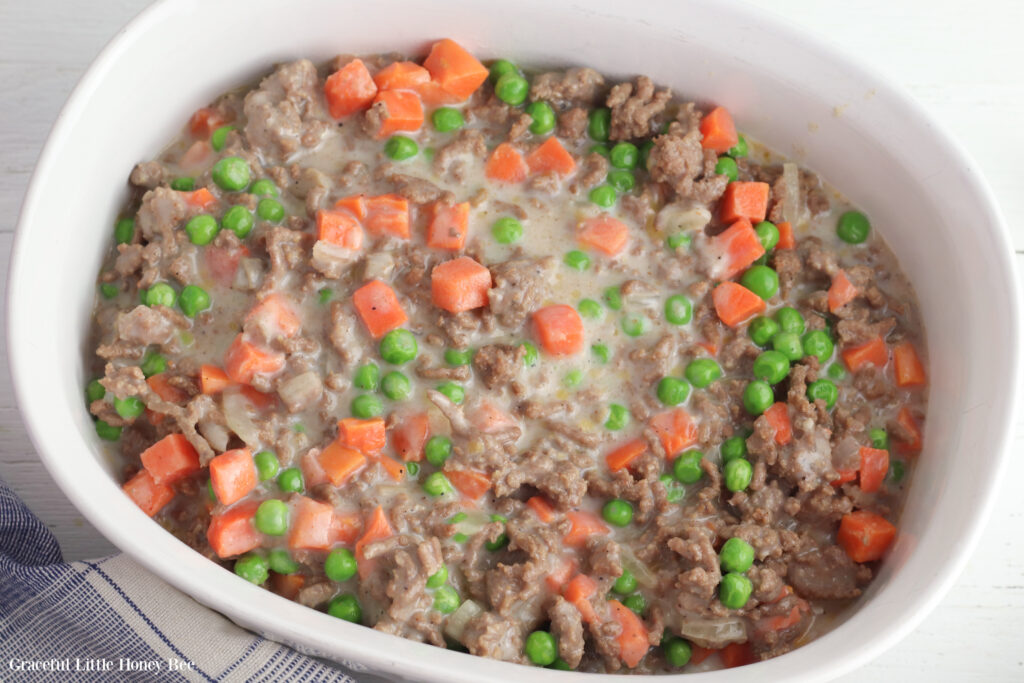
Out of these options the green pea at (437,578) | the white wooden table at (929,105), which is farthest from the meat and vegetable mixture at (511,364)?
Answer: the white wooden table at (929,105)

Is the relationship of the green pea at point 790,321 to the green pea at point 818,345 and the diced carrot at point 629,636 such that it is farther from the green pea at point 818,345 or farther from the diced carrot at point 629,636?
the diced carrot at point 629,636

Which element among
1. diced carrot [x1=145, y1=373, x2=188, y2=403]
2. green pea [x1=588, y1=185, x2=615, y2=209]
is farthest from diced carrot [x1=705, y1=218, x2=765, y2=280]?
diced carrot [x1=145, y1=373, x2=188, y2=403]

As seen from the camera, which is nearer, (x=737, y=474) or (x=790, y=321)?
(x=737, y=474)

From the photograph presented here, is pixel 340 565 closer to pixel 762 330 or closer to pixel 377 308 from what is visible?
pixel 377 308

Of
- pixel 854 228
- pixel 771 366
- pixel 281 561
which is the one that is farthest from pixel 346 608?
pixel 854 228

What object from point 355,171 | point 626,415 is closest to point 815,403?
point 626,415

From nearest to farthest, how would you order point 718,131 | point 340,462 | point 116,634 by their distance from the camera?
point 116,634, point 340,462, point 718,131
